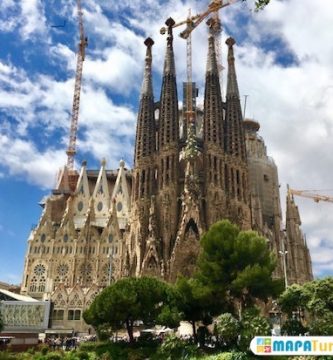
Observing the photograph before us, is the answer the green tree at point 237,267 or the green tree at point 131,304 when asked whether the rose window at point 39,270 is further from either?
the green tree at point 237,267

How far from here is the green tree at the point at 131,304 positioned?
32906mm

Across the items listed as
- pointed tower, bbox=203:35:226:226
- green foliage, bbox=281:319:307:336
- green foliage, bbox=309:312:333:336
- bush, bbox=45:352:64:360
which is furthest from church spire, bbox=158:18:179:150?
bush, bbox=45:352:64:360

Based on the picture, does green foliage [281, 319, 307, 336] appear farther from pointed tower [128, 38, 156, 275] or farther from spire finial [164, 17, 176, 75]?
spire finial [164, 17, 176, 75]

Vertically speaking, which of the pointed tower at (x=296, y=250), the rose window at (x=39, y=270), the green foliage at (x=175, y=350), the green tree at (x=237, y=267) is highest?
the pointed tower at (x=296, y=250)

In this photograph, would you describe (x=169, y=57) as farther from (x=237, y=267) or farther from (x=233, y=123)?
(x=237, y=267)

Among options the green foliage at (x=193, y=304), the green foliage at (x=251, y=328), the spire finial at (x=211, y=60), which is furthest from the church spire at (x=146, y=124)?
the green foliage at (x=251, y=328)

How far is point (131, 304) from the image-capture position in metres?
32.9

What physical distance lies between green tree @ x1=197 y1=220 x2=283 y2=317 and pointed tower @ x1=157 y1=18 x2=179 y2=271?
28.1 meters

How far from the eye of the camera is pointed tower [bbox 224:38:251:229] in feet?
215

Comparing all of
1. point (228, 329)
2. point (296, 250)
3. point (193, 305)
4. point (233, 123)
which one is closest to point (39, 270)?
point (233, 123)

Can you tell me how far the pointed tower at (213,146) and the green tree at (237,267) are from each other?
2777 centimetres

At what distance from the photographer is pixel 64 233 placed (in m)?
76.8

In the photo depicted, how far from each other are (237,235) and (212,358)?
11.0 m

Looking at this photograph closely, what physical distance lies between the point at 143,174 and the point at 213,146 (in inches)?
490
